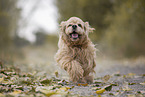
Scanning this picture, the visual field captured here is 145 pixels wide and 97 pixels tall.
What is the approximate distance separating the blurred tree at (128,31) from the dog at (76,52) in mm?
7790

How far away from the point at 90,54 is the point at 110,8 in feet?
52.4

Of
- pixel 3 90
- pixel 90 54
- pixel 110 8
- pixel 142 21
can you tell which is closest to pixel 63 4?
pixel 110 8

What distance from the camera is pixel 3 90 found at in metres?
3.01

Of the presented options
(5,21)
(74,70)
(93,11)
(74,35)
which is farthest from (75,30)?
(93,11)

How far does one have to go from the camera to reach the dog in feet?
13.3

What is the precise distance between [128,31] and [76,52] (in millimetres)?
10071

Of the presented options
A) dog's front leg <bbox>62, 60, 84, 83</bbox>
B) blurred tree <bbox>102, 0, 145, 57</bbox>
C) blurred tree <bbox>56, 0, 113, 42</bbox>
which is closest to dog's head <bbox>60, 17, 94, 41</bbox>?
dog's front leg <bbox>62, 60, 84, 83</bbox>

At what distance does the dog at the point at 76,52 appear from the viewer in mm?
4062

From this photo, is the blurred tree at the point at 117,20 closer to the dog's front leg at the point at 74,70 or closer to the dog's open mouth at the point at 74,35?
the dog's open mouth at the point at 74,35

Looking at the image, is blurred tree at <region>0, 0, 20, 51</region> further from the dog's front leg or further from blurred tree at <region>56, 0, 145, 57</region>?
the dog's front leg

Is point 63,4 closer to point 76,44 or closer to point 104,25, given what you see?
point 104,25

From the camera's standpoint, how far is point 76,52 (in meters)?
4.22

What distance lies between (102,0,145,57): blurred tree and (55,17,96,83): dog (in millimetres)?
7790

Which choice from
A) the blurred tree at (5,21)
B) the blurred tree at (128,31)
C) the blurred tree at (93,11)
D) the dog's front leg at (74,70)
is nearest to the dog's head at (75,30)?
the dog's front leg at (74,70)
